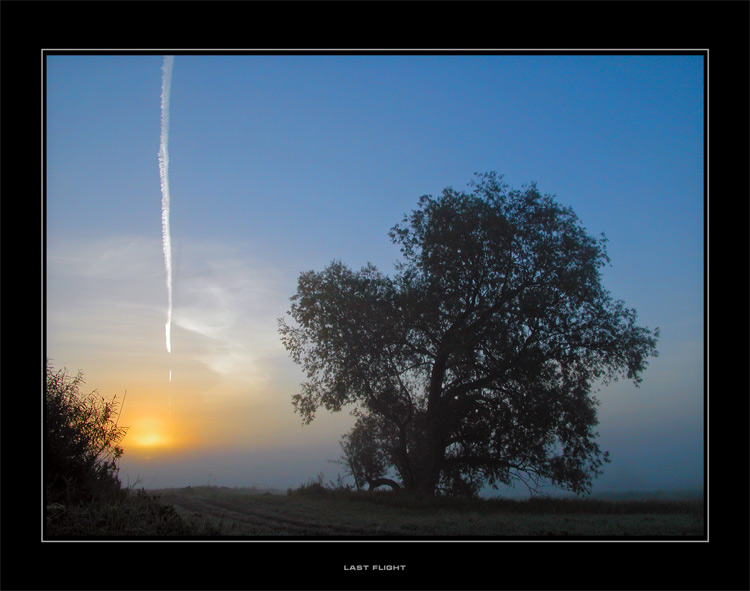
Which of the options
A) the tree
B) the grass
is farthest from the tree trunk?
the grass

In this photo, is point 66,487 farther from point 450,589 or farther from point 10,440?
point 450,589

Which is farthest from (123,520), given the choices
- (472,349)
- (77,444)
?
(472,349)

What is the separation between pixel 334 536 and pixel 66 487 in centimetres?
341

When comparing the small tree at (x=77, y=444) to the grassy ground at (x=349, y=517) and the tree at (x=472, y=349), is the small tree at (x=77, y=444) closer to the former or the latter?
the grassy ground at (x=349, y=517)

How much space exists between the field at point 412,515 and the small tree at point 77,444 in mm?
931

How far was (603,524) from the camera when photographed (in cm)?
716

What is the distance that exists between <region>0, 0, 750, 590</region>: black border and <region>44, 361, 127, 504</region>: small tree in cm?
93

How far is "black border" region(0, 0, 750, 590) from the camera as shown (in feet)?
21.8

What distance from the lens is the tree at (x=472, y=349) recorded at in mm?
8109

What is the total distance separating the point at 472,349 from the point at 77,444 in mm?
5314

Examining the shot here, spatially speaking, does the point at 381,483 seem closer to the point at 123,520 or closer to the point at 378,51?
the point at 123,520

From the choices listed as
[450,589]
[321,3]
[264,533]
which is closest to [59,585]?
[264,533]

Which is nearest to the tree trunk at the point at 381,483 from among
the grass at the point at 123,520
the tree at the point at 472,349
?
the tree at the point at 472,349

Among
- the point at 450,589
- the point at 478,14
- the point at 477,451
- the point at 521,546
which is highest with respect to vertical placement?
the point at 478,14
